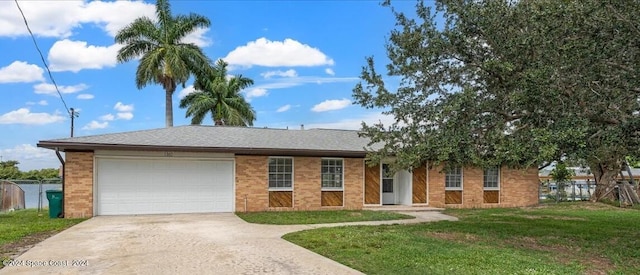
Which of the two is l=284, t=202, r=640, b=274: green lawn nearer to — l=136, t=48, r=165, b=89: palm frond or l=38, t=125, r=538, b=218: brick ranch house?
l=38, t=125, r=538, b=218: brick ranch house

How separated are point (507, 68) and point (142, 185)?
1177cm

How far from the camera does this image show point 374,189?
1845 centimetres

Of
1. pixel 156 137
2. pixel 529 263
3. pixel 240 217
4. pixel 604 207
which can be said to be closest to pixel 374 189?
pixel 240 217

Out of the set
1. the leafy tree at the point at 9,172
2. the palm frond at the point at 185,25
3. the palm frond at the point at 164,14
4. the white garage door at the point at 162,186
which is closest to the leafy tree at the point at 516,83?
the white garage door at the point at 162,186

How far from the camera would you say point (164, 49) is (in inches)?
1142

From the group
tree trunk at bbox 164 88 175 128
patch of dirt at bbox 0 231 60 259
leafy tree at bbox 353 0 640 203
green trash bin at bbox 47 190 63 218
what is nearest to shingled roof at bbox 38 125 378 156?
green trash bin at bbox 47 190 63 218

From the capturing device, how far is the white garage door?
1522 cm

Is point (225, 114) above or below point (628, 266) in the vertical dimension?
above

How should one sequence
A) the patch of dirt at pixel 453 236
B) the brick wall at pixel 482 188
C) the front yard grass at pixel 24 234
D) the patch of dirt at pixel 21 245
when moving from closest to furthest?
the patch of dirt at pixel 21 245
the front yard grass at pixel 24 234
the patch of dirt at pixel 453 236
the brick wall at pixel 482 188

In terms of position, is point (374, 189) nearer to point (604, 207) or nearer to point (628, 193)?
point (604, 207)

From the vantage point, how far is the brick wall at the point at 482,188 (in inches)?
748

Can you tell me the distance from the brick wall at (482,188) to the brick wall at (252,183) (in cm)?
638

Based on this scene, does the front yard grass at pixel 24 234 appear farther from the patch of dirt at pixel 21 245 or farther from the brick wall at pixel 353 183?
the brick wall at pixel 353 183

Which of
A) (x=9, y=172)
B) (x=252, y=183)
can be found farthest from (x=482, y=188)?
(x=9, y=172)
